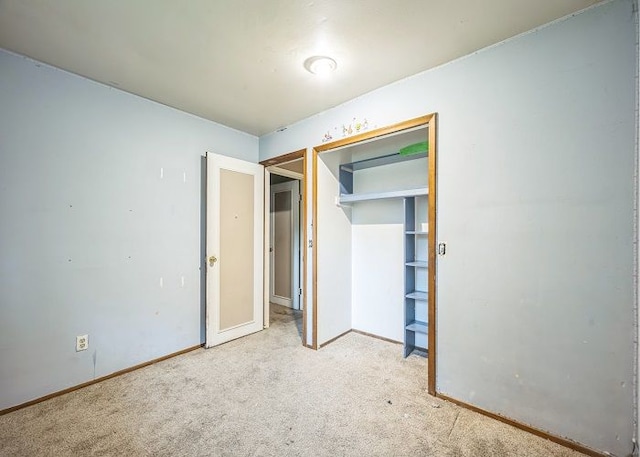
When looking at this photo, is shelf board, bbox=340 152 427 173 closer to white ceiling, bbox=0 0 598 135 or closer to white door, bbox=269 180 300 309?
white ceiling, bbox=0 0 598 135

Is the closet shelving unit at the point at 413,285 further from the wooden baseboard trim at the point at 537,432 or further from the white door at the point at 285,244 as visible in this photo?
the white door at the point at 285,244

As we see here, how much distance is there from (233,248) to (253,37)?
6.63 ft

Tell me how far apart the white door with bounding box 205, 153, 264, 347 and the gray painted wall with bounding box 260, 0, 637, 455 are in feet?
6.63

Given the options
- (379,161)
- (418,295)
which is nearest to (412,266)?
(418,295)

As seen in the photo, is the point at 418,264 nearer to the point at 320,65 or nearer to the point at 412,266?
the point at 412,266

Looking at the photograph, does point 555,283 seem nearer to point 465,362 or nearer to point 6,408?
point 465,362

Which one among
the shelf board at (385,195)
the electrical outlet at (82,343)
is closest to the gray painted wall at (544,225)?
the shelf board at (385,195)

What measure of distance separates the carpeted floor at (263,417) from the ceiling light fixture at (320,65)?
92.6 inches

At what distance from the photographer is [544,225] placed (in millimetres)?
1603

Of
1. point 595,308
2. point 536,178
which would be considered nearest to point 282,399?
point 595,308

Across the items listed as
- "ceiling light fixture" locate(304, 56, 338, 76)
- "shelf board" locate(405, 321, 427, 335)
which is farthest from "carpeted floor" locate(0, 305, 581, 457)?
"ceiling light fixture" locate(304, 56, 338, 76)

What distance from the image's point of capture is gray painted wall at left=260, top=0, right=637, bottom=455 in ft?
4.63

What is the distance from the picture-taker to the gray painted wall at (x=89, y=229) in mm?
1861

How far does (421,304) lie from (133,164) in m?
Result: 2.99
